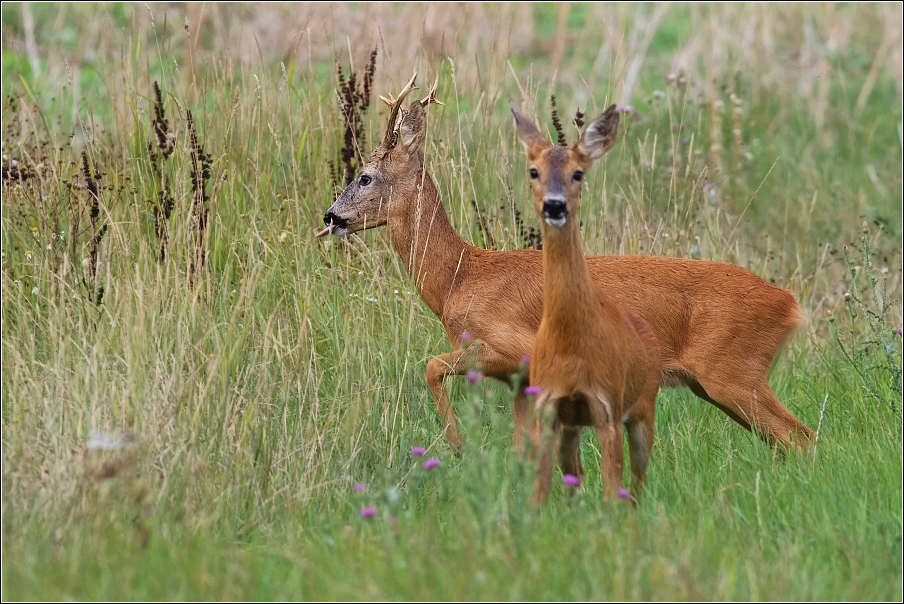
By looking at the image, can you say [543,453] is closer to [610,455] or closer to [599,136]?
[610,455]

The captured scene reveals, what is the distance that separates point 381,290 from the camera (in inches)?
265

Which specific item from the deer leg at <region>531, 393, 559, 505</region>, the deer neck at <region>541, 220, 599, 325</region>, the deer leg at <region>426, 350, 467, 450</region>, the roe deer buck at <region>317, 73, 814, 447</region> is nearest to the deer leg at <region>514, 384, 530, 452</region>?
the roe deer buck at <region>317, 73, 814, 447</region>

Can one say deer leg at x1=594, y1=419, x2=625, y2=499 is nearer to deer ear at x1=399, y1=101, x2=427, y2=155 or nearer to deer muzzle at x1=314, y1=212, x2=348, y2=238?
deer muzzle at x1=314, y1=212, x2=348, y2=238

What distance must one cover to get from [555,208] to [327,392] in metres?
1.72

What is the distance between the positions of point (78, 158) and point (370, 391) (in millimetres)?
2620

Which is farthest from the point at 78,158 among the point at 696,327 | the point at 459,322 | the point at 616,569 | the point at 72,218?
the point at 616,569

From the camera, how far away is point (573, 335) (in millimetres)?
4977

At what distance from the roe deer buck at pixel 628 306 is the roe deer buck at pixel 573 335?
914mm

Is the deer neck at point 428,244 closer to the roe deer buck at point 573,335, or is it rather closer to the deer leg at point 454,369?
the deer leg at point 454,369

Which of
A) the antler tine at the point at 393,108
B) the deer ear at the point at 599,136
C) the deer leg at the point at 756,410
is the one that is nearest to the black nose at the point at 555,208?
the deer ear at the point at 599,136

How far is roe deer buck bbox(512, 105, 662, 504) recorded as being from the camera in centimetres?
489

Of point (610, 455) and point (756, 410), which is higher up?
point (610, 455)

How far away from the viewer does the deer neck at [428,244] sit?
647cm

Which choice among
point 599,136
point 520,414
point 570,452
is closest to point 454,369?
point 520,414
